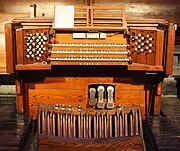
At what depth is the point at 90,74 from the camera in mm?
3625

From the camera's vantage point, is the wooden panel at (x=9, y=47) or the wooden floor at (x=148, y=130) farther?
the wooden panel at (x=9, y=47)

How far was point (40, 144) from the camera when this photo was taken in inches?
125

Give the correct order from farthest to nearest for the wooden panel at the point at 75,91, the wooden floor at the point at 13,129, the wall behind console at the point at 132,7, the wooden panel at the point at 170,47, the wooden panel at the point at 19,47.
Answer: the wall behind console at the point at 132,7 < the wooden panel at the point at 75,91 < the wooden panel at the point at 19,47 < the wooden panel at the point at 170,47 < the wooden floor at the point at 13,129

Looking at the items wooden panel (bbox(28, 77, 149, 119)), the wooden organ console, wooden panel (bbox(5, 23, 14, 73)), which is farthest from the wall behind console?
wooden panel (bbox(5, 23, 14, 73))

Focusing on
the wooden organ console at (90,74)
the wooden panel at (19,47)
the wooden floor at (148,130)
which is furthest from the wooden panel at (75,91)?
the wooden panel at (19,47)

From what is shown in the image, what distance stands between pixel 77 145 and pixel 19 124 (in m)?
0.68

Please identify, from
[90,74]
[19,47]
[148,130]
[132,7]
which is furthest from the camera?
[132,7]

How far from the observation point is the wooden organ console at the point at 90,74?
3.23 m

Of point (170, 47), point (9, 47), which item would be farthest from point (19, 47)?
point (170, 47)

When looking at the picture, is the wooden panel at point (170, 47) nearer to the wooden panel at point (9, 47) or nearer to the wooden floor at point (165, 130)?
the wooden floor at point (165, 130)

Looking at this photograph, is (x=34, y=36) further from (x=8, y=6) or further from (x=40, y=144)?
(x=8, y=6)

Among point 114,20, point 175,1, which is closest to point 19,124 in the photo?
point 114,20

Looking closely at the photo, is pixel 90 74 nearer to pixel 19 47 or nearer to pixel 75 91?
pixel 75 91

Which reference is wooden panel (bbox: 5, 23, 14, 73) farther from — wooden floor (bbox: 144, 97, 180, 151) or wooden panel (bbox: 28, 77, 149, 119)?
wooden floor (bbox: 144, 97, 180, 151)
